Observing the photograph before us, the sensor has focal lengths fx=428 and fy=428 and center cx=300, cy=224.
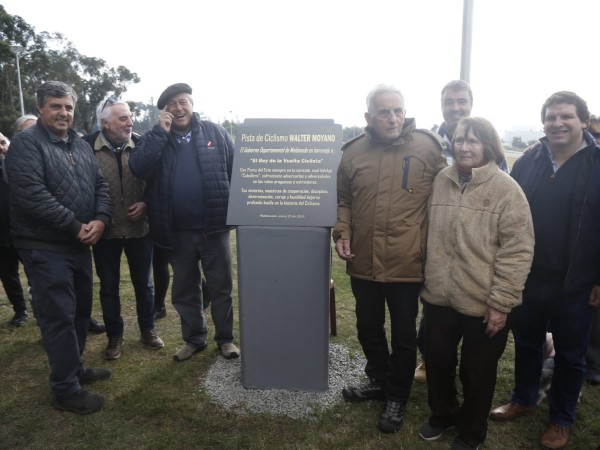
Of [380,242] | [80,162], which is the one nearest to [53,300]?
[80,162]

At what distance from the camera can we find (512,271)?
2.07 meters

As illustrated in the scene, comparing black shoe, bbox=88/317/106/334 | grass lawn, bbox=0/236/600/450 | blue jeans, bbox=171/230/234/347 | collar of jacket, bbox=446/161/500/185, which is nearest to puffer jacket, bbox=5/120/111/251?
blue jeans, bbox=171/230/234/347

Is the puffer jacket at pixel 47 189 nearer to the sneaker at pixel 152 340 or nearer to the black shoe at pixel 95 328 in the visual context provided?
the sneaker at pixel 152 340

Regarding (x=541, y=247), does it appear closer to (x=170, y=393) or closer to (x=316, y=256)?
(x=316, y=256)

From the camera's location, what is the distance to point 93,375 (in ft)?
10.6

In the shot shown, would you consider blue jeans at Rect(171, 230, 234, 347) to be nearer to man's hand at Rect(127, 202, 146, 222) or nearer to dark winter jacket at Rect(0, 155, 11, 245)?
man's hand at Rect(127, 202, 146, 222)

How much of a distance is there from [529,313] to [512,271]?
63 centimetres

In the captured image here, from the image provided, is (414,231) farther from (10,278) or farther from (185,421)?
(10,278)

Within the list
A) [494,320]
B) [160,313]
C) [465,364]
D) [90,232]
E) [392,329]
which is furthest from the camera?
[160,313]

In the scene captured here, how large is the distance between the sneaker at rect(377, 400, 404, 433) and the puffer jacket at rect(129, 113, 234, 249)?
1.75 m

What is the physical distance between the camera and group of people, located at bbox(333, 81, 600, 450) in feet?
7.06

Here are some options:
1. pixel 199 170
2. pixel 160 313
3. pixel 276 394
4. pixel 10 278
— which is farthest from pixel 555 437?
pixel 10 278

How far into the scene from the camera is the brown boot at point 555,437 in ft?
8.14

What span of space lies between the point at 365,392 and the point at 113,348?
2151 millimetres
